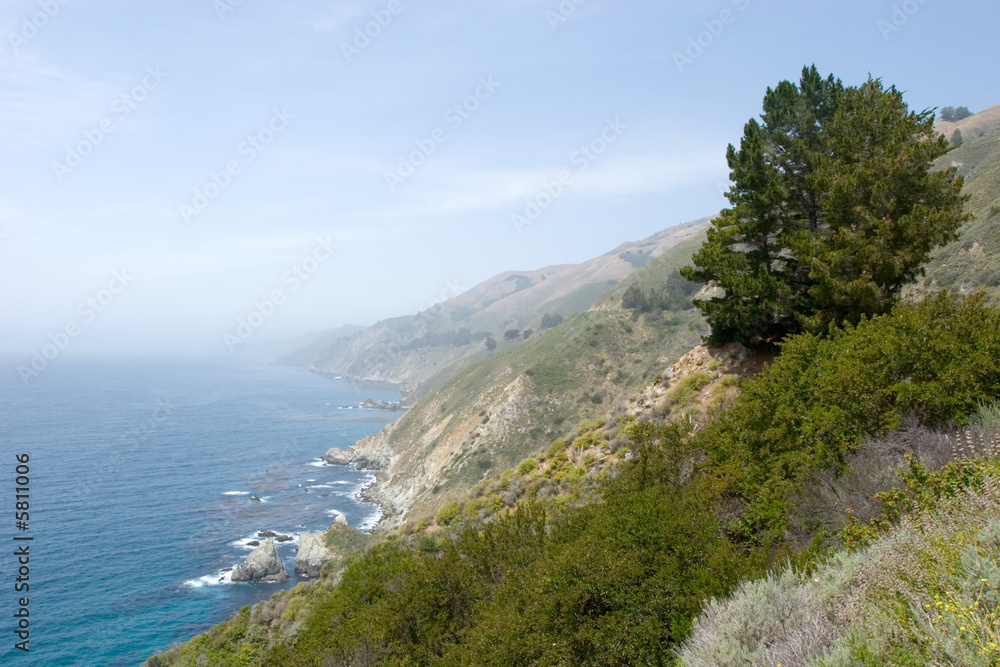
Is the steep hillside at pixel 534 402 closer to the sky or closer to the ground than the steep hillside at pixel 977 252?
closer to the ground

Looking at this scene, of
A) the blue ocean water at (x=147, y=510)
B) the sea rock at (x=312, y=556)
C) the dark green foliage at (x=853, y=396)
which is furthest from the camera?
the sea rock at (x=312, y=556)

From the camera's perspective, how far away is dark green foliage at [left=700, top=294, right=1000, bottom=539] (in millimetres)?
10758

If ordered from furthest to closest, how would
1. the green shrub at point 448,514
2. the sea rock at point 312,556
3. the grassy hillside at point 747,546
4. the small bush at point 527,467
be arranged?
the sea rock at point 312,556 < the small bush at point 527,467 < the green shrub at point 448,514 < the grassy hillside at point 747,546

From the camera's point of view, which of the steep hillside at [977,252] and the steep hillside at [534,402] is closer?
the steep hillside at [977,252]

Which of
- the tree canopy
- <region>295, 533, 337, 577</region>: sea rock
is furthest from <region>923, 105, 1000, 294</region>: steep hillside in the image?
<region>295, 533, 337, 577</region>: sea rock

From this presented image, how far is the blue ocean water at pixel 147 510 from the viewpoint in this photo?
140 feet

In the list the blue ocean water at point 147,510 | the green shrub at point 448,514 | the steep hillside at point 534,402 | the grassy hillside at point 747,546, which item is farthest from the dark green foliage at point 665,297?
the grassy hillside at point 747,546

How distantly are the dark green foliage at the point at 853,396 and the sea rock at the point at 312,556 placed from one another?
4613cm

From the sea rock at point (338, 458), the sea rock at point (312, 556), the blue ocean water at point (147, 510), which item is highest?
the blue ocean water at point (147, 510)

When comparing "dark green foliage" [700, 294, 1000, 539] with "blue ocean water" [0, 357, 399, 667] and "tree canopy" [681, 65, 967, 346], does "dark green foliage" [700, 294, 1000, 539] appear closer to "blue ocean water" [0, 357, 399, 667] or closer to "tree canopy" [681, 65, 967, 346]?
"tree canopy" [681, 65, 967, 346]

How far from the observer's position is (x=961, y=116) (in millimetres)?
125312


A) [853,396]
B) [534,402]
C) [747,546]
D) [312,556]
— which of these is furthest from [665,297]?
[747,546]

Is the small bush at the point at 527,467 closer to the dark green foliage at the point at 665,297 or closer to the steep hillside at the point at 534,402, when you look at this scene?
the steep hillside at the point at 534,402

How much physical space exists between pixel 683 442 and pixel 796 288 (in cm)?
860
